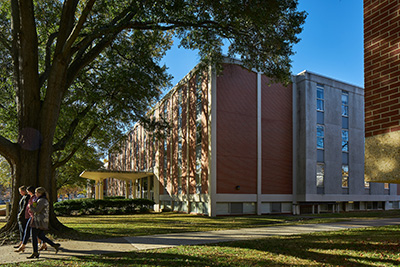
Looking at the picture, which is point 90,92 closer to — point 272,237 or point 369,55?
point 272,237

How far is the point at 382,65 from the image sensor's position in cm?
452

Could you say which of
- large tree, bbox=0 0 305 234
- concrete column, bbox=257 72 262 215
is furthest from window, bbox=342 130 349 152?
large tree, bbox=0 0 305 234

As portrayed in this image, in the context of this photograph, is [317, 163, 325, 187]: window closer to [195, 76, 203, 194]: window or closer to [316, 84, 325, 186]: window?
[316, 84, 325, 186]: window

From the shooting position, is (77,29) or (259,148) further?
(259,148)

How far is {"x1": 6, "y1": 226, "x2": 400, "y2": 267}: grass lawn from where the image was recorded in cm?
778

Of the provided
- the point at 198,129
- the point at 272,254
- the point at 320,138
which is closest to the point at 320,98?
the point at 320,138

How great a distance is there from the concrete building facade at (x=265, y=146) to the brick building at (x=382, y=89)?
57.2 ft

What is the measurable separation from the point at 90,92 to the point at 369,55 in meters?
15.4

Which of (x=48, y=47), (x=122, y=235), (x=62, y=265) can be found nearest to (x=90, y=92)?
(x=48, y=47)

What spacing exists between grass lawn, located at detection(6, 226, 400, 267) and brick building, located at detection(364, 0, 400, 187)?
13.4 ft

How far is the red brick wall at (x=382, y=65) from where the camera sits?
14.2 ft

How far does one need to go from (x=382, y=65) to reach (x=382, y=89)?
1.07 feet

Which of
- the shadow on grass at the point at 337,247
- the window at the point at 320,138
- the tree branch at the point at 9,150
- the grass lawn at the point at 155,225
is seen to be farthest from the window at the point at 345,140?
the tree branch at the point at 9,150

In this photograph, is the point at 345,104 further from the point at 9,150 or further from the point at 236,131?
the point at 9,150
